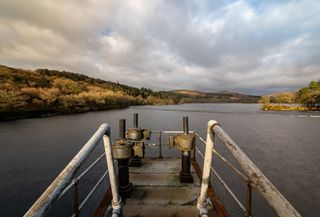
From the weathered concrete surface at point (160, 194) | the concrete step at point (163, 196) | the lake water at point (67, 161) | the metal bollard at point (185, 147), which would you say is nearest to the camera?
the weathered concrete surface at point (160, 194)

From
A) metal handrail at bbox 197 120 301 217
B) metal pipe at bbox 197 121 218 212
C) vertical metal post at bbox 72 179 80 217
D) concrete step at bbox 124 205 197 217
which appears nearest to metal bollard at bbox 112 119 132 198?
concrete step at bbox 124 205 197 217

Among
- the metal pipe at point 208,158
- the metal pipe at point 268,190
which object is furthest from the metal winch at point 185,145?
the metal pipe at point 268,190

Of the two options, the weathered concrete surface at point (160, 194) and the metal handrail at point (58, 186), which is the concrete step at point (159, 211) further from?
the metal handrail at point (58, 186)

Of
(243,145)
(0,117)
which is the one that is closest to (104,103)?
(0,117)

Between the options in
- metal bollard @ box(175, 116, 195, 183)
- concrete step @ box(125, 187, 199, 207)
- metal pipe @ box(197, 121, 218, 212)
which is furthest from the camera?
metal bollard @ box(175, 116, 195, 183)

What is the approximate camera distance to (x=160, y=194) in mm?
4094

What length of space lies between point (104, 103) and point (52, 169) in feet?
189

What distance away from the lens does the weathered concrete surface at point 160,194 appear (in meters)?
3.51

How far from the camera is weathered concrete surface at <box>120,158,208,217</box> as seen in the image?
138 inches

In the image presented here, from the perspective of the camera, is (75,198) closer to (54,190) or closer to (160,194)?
(54,190)

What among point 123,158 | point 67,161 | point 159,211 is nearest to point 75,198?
point 123,158

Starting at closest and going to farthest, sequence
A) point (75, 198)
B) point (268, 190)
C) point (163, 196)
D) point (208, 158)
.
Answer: point (268, 190) → point (208, 158) → point (75, 198) → point (163, 196)

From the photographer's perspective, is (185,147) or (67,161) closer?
(185,147)

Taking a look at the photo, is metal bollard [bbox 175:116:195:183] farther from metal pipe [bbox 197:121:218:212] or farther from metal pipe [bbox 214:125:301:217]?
metal pipe [bbox 214:125:301:217]
